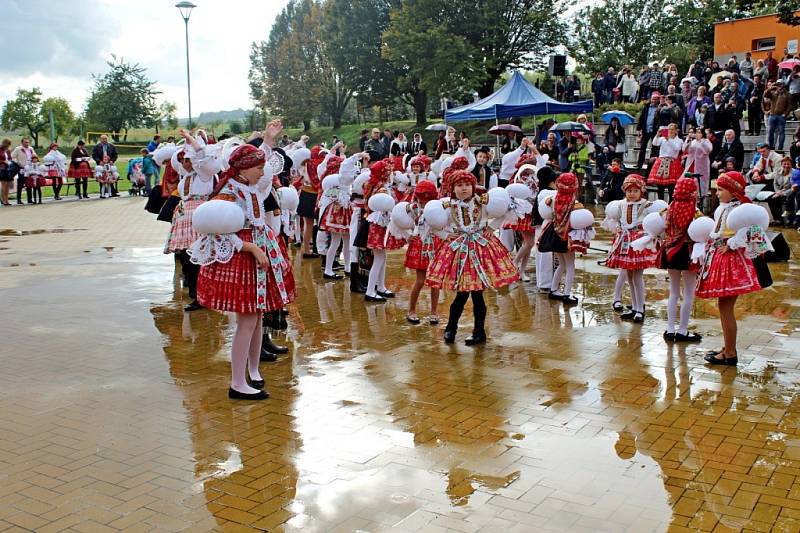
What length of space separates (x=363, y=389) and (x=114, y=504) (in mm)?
2709

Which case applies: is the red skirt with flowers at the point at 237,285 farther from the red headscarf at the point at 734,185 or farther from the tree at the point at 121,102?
the tree at the point at 121,102

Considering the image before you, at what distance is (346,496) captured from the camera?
17.1 feet

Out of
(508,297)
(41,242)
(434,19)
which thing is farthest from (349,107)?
(508,297)

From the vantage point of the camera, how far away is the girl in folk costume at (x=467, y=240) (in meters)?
8.56

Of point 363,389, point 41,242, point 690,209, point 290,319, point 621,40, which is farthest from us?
point 621,40

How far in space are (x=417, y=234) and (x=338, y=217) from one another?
2909mm

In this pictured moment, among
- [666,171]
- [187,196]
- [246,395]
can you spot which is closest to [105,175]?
[666,171]

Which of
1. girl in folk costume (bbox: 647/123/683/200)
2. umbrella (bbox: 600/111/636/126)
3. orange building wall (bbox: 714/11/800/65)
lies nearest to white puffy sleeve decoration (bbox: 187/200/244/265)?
girl in folk costume (bbox: 647/123/683/200)

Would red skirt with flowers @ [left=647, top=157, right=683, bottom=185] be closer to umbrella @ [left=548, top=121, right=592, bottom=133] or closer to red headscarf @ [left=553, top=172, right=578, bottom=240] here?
A: umbrella @ [left=548, top=121, right=592, bottom=133]

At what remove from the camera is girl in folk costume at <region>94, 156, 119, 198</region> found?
29875 mm

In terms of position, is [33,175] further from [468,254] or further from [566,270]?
[468,254]

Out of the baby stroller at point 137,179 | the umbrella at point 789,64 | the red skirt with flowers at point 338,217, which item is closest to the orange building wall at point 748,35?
the umbrella at point 789,64

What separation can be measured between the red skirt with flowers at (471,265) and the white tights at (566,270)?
2581 mm

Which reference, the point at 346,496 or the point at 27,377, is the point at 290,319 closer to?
the point at 27,377
